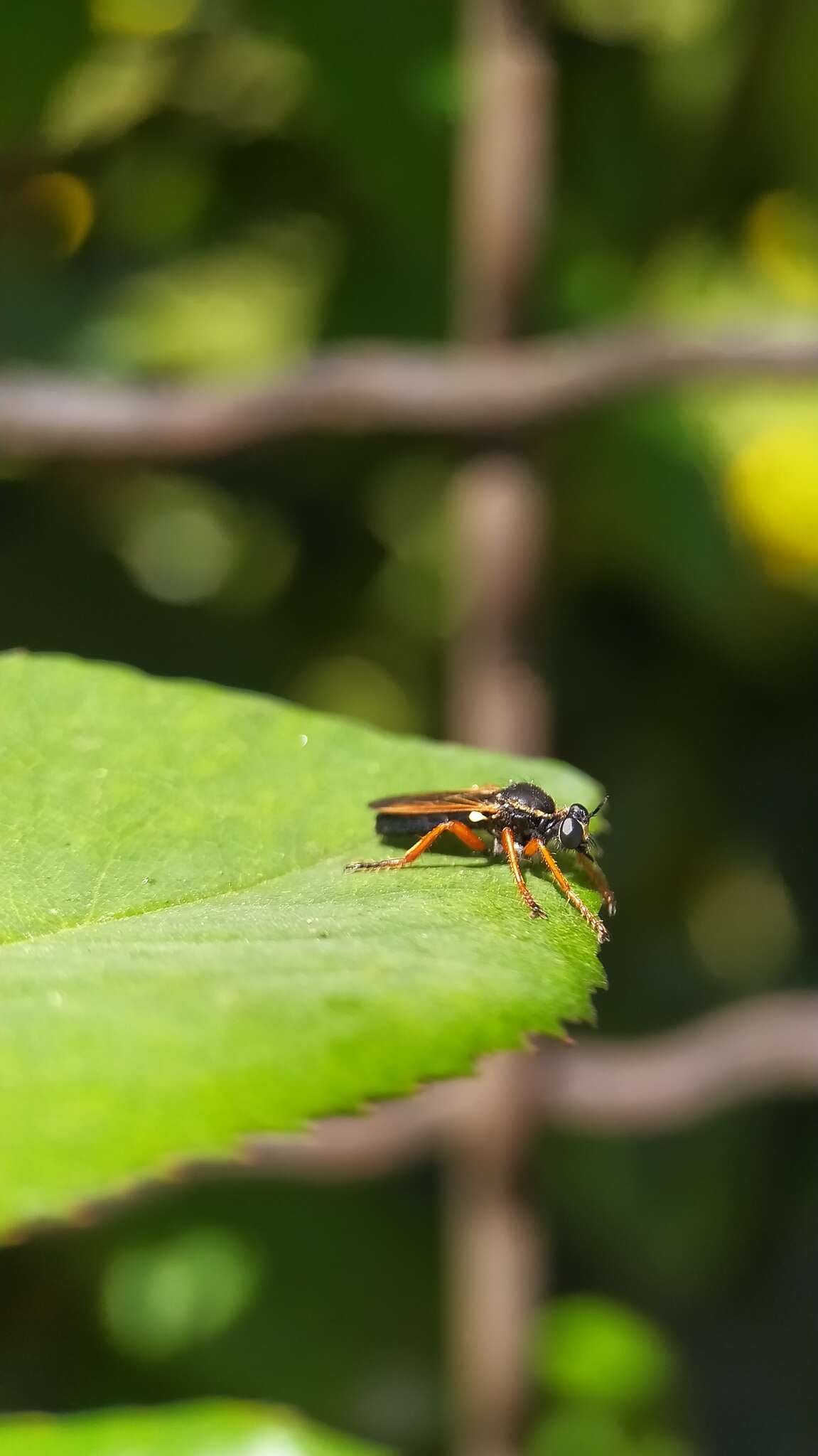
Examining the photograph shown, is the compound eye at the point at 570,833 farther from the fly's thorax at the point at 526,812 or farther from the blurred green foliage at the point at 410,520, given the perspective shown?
the blurred green foliage at the point at 410,520

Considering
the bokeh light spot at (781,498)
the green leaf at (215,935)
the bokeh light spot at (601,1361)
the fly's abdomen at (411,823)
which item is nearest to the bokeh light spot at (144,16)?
the bokeh light spot at (781,498)

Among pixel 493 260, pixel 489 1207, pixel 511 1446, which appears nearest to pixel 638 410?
pixel 493 260

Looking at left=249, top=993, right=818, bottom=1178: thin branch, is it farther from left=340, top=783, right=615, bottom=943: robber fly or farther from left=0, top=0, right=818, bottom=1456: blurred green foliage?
left=340, top=783, right=615, bottom=943: robber fly

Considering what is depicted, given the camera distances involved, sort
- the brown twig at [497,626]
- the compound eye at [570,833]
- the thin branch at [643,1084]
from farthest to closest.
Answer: the brown twig at [497,626]
the thin branch at [643,1084]
the compound eye at [570,833]

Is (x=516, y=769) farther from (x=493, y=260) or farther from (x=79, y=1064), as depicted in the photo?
(x=493, y=260)

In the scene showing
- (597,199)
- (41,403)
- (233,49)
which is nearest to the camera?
(41,403)

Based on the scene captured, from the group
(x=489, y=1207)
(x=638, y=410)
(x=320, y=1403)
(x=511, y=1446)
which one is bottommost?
(x=320, y=1403)

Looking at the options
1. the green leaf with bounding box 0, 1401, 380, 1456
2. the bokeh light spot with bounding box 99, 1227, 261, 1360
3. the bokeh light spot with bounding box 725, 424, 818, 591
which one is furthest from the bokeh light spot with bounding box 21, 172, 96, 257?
the green leaf with bounding box 0, 1401, 380, 1456
